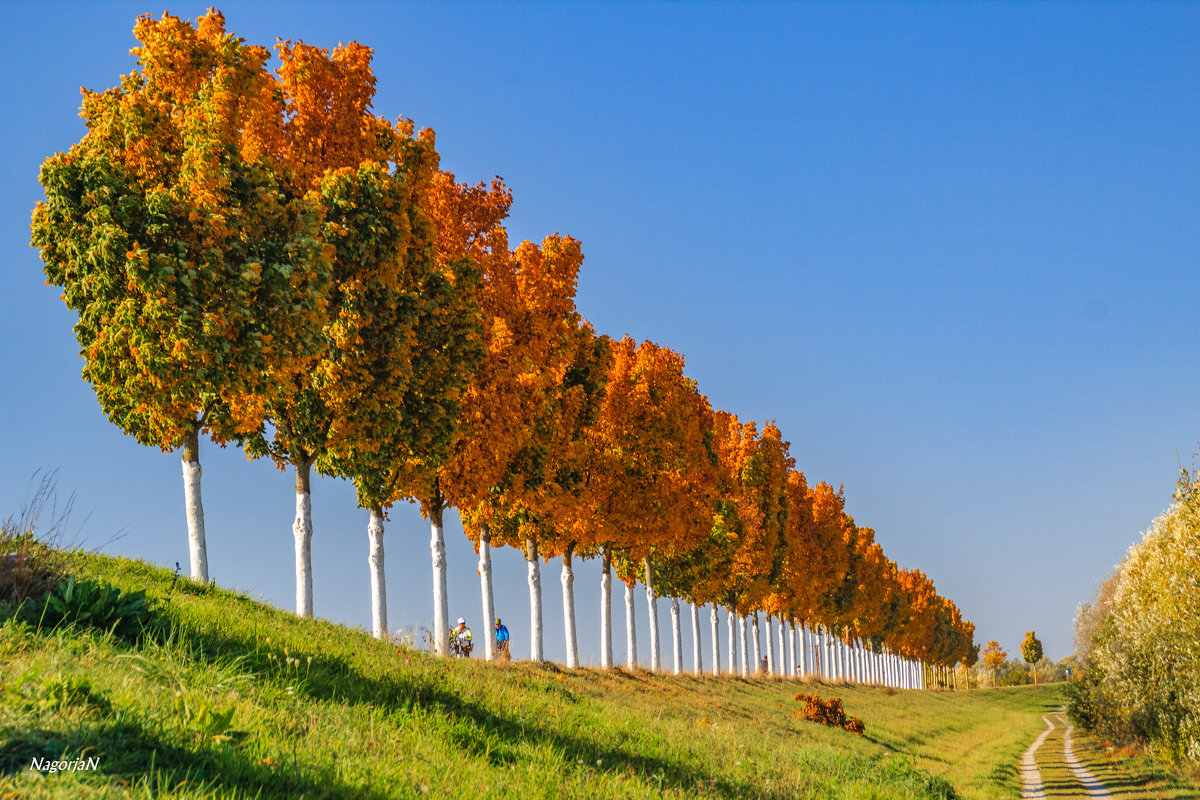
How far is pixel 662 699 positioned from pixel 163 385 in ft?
49.5

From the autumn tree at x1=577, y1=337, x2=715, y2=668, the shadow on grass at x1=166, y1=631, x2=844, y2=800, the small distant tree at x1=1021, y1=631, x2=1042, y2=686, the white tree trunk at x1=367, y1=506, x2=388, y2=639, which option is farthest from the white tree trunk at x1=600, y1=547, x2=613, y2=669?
the small distant tree at x1=1021, y1=631, x2=1042, y2=686

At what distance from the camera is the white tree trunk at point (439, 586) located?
24391 millimetres

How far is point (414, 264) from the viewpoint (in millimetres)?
22203

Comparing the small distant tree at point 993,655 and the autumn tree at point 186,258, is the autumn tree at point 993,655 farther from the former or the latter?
the autumn tree at point 186,258

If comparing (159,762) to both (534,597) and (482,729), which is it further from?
(534,597)

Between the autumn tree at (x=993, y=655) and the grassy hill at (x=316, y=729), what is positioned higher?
the grassy hill at (x=316, y=729)

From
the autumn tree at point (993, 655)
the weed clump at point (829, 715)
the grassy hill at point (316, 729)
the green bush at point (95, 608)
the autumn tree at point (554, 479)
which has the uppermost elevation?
the autumn tree at point (554, 479)

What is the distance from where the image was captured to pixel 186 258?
19.2 meters

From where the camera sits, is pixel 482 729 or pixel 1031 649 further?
pixel 1031 649

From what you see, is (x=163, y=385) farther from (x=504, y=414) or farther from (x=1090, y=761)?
(x=1090, y=761)

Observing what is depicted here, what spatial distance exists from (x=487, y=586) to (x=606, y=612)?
9.07 meters

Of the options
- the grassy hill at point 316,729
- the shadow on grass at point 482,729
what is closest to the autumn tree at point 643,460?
the grassy hill at point 316,729

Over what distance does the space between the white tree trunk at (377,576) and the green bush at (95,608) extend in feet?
44.9

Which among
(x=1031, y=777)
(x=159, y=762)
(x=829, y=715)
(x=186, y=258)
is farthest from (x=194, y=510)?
(x=1031, y=777)
